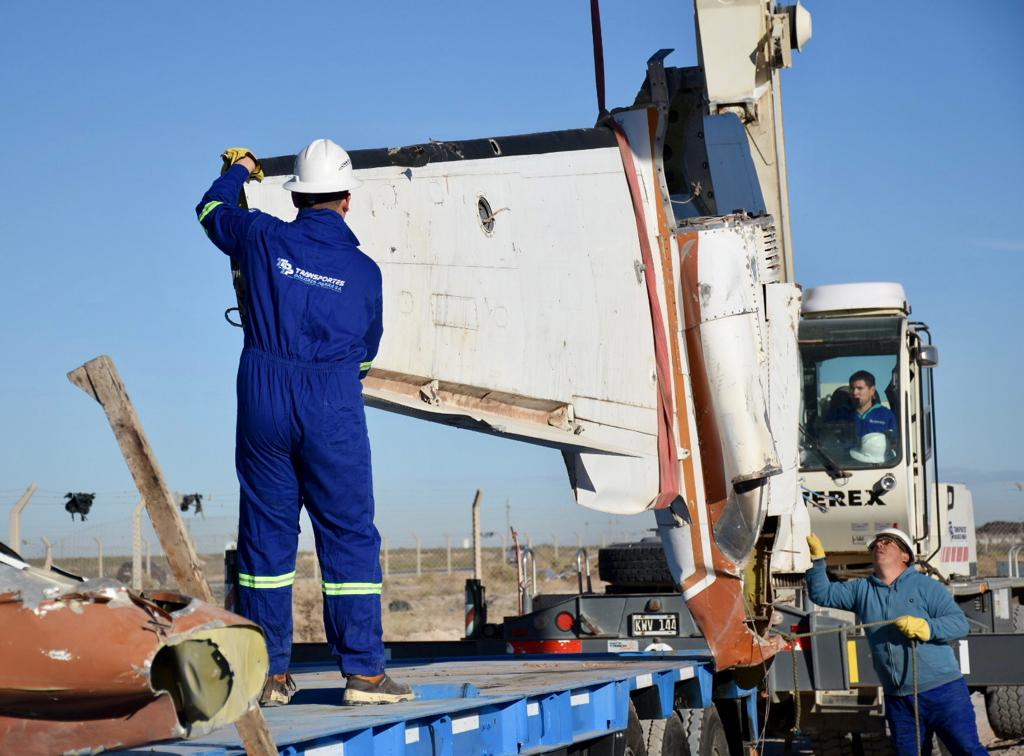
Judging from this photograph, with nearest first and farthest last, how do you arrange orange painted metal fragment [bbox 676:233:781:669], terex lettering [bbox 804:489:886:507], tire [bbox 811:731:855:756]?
orange painted metal fragment [bbox 676:233:781:669] → tire [bbox 811:731:855:756] → terex lettering [bbox 804:489:886:507]

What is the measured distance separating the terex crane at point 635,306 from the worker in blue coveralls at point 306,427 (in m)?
0.84

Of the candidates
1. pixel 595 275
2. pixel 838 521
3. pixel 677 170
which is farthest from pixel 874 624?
pixel 838 521

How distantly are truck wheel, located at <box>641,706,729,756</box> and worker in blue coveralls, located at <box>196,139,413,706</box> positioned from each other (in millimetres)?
2399

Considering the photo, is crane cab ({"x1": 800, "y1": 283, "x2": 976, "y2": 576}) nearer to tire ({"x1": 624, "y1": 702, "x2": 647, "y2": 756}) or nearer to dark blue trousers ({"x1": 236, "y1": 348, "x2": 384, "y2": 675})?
tire ({"x1": 624, "y1": 702, "x2": 647, "y2": 756})

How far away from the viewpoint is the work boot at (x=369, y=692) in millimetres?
5137

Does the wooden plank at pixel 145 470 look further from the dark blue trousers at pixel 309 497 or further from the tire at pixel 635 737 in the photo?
the tire at pixel 635 737

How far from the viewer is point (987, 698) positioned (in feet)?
39.7

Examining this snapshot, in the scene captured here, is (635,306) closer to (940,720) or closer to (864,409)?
(940,720)

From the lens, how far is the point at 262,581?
516cm

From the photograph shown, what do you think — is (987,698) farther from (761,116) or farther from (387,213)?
(387,213)

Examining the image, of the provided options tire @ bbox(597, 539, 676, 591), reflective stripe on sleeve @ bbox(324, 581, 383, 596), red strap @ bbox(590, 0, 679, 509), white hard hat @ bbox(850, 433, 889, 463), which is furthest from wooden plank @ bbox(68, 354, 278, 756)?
white hard hat @ bbox(850, 433, 889, 463)

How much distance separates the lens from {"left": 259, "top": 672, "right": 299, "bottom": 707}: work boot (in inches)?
206

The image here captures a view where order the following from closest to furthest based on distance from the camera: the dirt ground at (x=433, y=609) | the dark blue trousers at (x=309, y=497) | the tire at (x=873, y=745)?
the dark blue trousers at (x=309, y=497) → the tire at (x=873, y=745) → the dirt ground at (x=433, y=609)

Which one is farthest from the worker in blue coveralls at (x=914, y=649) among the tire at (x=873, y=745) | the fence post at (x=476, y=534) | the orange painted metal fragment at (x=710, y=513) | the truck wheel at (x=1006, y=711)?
the fence post at (x=476, y=534)
